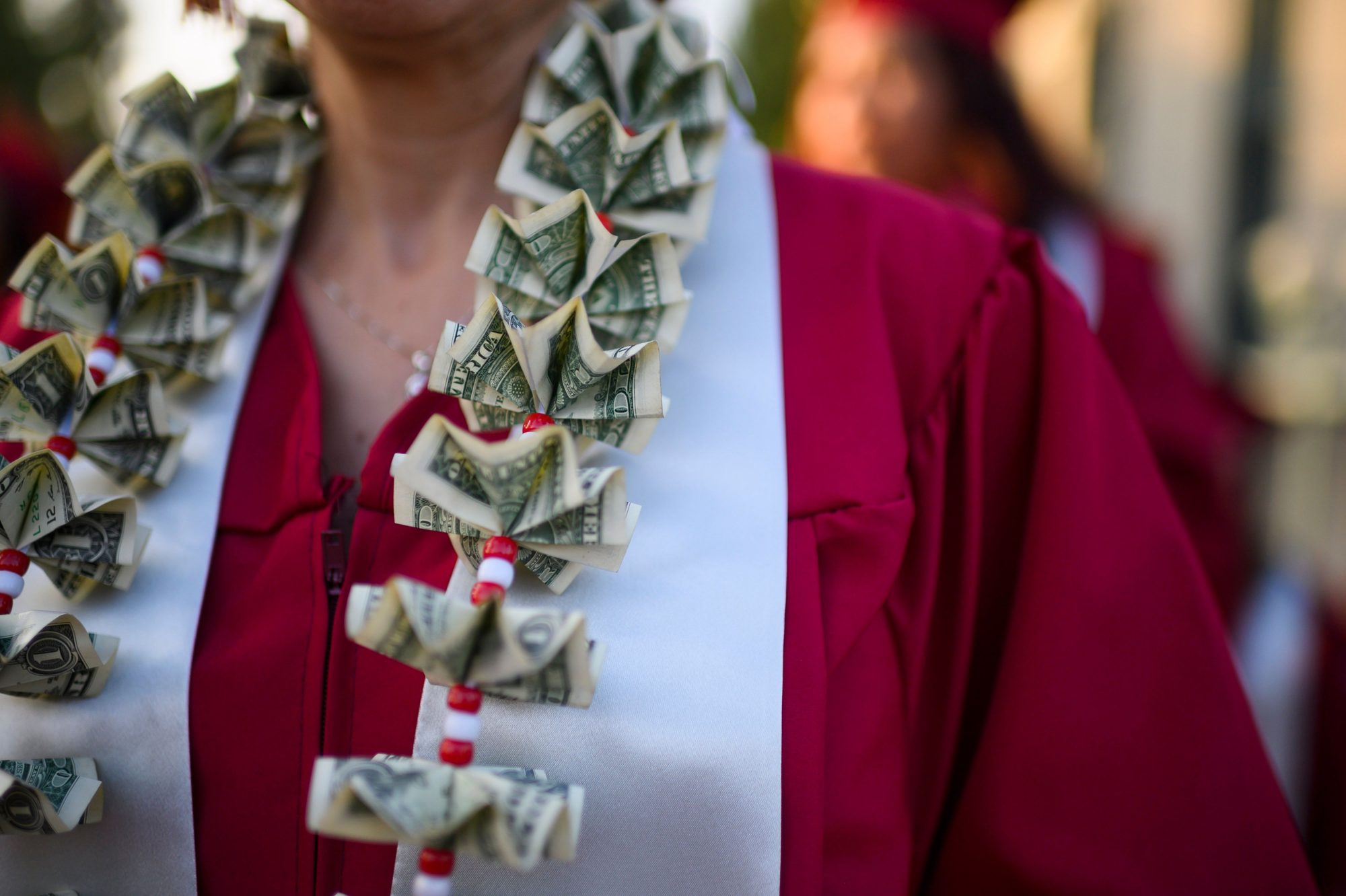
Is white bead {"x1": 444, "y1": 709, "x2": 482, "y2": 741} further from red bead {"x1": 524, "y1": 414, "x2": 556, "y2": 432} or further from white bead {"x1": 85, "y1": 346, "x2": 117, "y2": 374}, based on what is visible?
white bead {"x1": 85, "y1": 346, "x2": 117, "y2": 374}

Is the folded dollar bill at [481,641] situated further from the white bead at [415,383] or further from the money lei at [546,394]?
the white bead at [415,383]

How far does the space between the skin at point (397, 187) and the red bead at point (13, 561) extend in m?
0.27

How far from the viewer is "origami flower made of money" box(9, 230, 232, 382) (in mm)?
1108

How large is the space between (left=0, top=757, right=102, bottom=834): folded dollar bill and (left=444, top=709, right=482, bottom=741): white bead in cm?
34

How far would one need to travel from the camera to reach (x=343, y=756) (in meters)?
0.94

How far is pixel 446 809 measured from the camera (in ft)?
2.55

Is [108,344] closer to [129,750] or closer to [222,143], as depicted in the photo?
[222,143]

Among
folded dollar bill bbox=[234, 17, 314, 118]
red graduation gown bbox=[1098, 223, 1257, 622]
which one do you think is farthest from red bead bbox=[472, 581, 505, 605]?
red graduation gown bbox=[1098, 223, 1257, 622]

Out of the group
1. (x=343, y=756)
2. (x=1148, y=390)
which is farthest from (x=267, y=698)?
(x=1148, y=390)

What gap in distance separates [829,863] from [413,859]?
33cm

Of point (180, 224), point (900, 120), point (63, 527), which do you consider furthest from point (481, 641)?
point (900, 120)

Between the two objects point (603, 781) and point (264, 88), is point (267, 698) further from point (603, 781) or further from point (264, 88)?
point (264, 88)

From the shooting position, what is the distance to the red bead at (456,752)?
813 mm

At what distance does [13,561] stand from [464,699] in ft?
1.53
